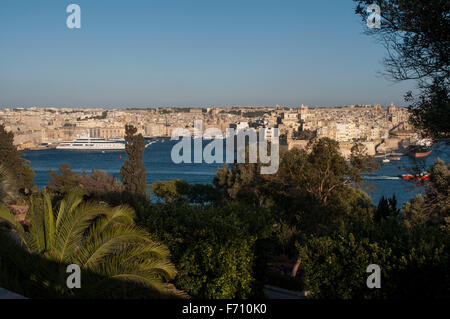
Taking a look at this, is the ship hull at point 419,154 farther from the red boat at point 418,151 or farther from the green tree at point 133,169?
the green tree at point 133,169

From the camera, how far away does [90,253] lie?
9.22 ft

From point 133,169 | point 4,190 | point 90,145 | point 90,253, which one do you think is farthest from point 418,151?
point 90,145

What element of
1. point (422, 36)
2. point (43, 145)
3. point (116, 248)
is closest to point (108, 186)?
point (116, 248)

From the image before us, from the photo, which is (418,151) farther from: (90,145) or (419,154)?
(90,145)

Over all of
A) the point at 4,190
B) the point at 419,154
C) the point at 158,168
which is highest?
the point at 419,154

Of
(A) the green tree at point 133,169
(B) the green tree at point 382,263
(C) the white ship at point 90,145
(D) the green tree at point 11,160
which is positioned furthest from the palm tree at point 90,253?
(C) the white ship at point 90,145

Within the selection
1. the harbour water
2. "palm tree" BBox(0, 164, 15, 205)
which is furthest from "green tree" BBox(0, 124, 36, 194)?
the harbour water

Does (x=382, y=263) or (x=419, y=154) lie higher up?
(x=419, y=154)

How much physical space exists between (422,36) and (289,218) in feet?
19.3

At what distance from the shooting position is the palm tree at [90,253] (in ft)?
8.83

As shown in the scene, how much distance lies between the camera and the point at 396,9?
12.0ft

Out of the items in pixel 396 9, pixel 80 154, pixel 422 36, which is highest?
pixel 396 9

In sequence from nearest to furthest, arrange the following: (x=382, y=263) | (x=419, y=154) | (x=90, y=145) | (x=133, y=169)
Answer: (x=382, y=263)
(x=419, y=154)
(x=133, y=169)
(x=90, y=145)
